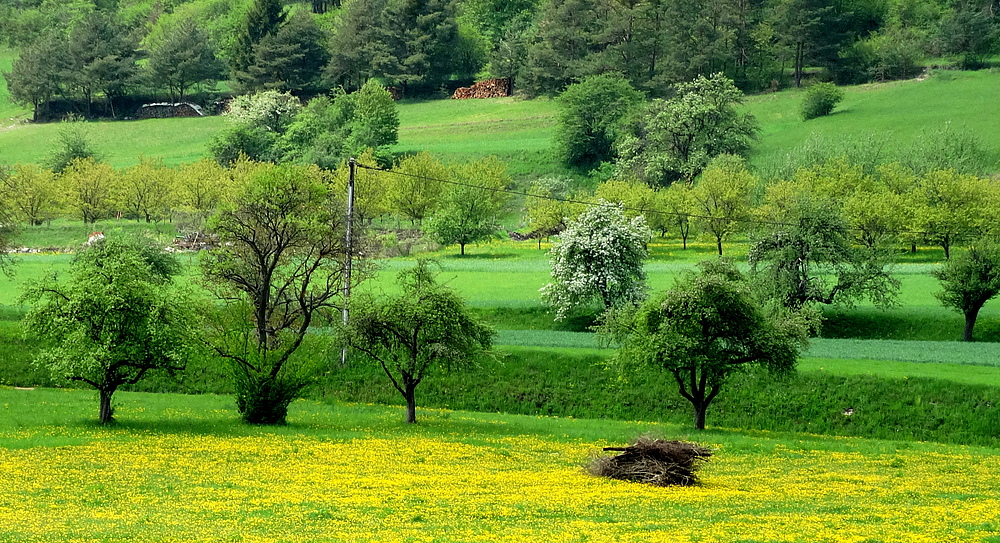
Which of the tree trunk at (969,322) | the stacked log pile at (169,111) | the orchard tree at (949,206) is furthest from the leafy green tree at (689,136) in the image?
the stacked log pile at (169,111)

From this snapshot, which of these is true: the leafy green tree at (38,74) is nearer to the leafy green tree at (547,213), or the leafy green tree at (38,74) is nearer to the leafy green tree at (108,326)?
the leafy green tree at (547,213)

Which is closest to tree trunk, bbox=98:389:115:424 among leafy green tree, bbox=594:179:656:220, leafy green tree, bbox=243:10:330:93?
leafy green tree, bbox=594:179:656:220

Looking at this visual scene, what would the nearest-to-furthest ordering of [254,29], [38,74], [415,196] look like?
[415,196] → [38,74] → [254,29]

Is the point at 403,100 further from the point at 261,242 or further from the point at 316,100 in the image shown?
the point at 261,242

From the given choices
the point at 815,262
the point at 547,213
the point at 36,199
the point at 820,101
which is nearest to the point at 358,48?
the point at 36,199

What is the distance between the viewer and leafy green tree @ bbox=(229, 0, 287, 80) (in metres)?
183

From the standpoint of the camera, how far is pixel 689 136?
126938 mm

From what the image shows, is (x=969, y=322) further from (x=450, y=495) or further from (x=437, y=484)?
(x=450, y=495)

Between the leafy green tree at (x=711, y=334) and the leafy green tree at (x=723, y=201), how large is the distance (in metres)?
47.4

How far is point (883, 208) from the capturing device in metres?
84.4

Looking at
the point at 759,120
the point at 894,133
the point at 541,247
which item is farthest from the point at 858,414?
the point at 759,120

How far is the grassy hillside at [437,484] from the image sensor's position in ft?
73.2

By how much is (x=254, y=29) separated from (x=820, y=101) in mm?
103842

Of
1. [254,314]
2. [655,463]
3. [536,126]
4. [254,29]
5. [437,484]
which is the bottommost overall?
[437,484]
